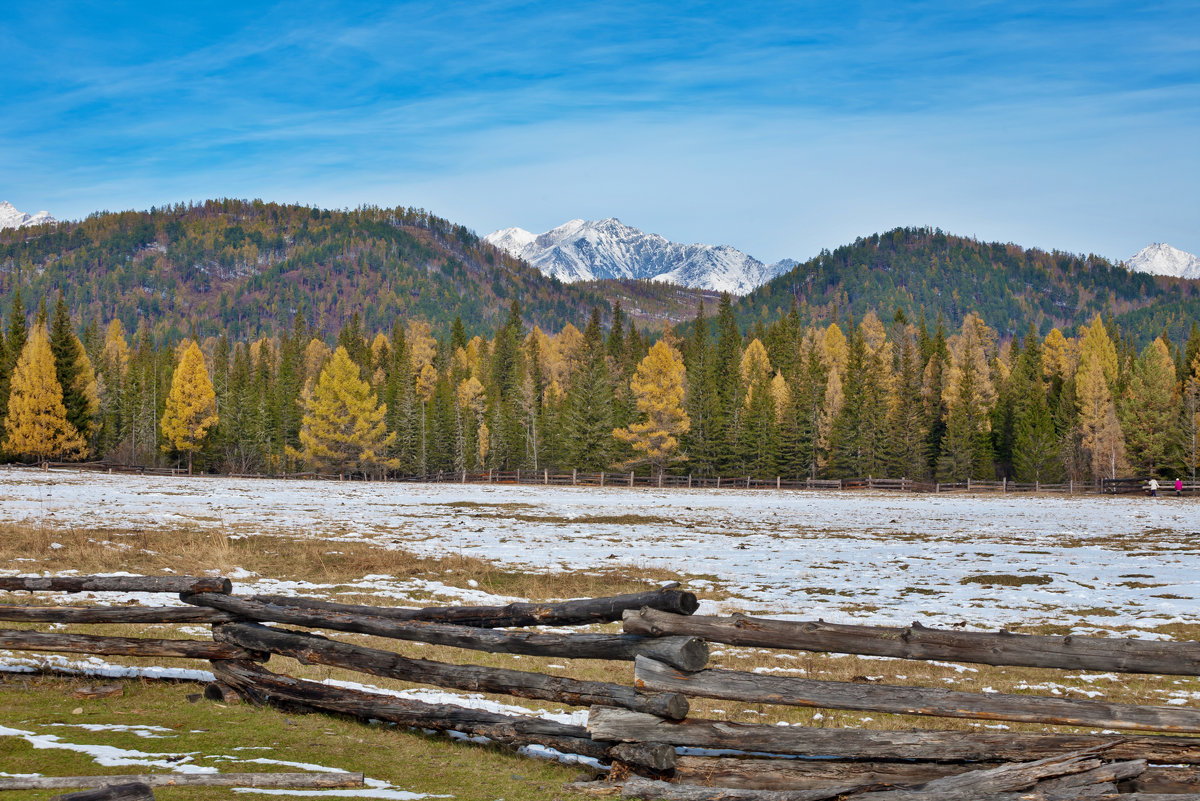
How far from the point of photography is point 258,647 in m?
9.27

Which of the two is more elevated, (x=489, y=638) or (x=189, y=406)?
(x=189, y=406)

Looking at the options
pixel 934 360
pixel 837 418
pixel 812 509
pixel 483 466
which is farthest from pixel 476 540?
pixel 934 360

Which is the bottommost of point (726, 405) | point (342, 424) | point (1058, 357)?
point (342, 424)

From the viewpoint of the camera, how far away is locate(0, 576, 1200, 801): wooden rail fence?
21.5 ft

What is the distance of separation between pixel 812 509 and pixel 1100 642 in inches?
1704

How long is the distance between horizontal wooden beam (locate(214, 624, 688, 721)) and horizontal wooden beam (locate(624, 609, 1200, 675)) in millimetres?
582

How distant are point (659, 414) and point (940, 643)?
7610 centimetres

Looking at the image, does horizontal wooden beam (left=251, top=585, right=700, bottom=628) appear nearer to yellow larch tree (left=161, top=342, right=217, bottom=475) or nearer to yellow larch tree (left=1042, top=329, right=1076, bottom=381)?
yellow larch tree (left=161, top=342, right=217, bottom=475)

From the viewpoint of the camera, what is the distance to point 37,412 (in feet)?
247

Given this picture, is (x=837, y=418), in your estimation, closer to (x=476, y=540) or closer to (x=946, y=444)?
(x=946, y=444)

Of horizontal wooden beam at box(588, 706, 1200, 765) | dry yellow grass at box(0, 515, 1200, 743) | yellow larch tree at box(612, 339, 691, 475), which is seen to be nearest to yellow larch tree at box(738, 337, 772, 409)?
yellow larch tree at box(612, 339, 691, 475)

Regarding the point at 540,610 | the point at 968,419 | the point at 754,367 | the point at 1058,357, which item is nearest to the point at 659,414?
the point at 754,367

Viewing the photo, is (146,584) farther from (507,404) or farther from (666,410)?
(507,404)

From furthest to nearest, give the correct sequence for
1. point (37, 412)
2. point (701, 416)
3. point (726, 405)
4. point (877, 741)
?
point (726, 405) → point (701, 416) → point (37, 412) → point (877, 741)
